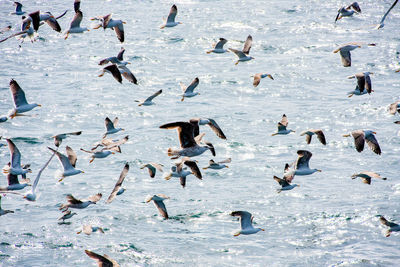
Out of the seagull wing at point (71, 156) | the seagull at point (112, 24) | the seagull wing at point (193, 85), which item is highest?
the seagull at point (112, 24)

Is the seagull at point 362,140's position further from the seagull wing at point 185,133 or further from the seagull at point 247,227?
the seagull wing at point 185,133

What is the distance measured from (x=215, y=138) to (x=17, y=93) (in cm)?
1194

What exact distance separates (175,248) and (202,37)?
27794 millimetres

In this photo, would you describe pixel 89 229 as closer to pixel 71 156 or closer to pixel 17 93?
pixel 71 156

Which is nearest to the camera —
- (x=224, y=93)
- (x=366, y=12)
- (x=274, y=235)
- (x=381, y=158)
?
(x=274, y=235)

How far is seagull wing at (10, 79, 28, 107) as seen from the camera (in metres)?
16.7

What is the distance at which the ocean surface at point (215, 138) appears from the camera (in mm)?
18078

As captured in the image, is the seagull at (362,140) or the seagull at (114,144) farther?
the seagull at (114,144)

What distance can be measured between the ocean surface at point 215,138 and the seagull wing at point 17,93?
420 cm

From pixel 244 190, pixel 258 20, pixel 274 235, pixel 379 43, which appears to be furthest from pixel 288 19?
pixel 274 235

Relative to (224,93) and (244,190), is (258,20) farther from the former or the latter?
(244,190)

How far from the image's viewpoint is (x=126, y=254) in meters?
17.5

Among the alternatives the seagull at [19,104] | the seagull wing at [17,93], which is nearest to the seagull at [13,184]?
the seagull at [19,104]

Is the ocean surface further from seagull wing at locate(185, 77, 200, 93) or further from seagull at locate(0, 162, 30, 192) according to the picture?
seagull wing at locate(185, 77, 200, 93)
